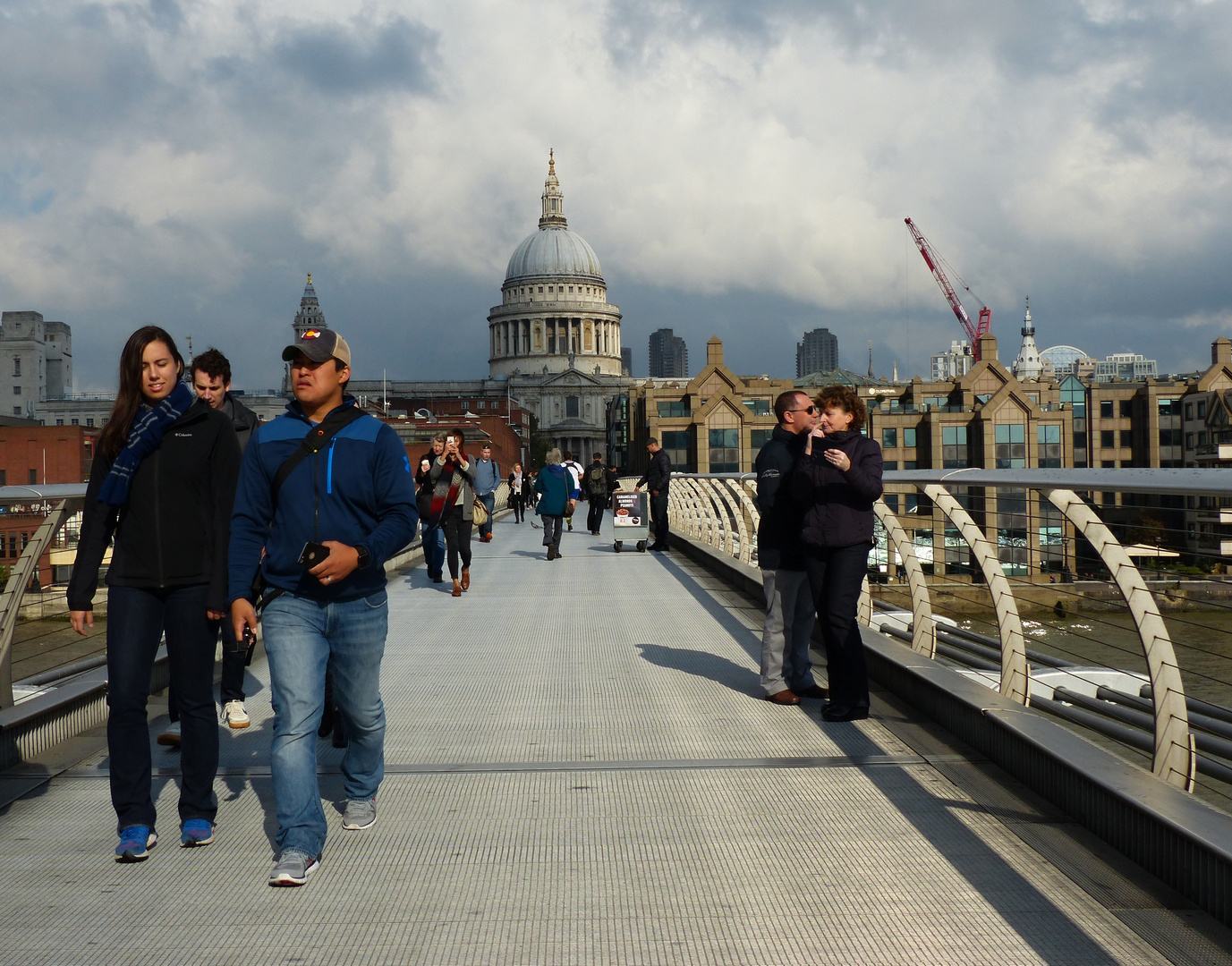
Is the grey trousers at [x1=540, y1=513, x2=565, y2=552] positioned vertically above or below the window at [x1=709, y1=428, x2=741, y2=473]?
below

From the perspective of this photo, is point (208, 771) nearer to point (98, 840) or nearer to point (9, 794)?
point (98, 840)

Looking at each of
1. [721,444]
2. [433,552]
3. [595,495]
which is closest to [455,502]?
[433,552]

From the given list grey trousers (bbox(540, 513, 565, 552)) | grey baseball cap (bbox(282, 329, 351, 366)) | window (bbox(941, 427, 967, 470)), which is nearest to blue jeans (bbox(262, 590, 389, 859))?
grey baseball cap (bbox(282, 329, 351, 366))

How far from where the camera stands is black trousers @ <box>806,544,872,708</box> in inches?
254

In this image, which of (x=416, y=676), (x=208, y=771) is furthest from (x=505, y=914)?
(x=416, y=676)

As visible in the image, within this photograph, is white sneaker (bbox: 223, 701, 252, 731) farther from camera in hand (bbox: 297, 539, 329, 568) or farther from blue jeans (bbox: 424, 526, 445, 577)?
blue jeans (bbox: 424, 526, 445, 577)

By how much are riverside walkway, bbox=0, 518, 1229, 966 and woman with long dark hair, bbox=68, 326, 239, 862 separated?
0.28 metres

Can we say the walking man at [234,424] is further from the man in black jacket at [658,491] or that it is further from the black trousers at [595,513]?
the black trousers at [595,513]

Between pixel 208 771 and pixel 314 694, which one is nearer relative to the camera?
pixel 314 694

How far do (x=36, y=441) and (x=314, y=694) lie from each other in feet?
228

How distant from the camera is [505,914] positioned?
3.88m

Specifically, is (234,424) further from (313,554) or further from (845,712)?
(845,712)

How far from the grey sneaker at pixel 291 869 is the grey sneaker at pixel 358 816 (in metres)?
0.50

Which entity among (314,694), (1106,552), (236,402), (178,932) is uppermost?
(236,402)
